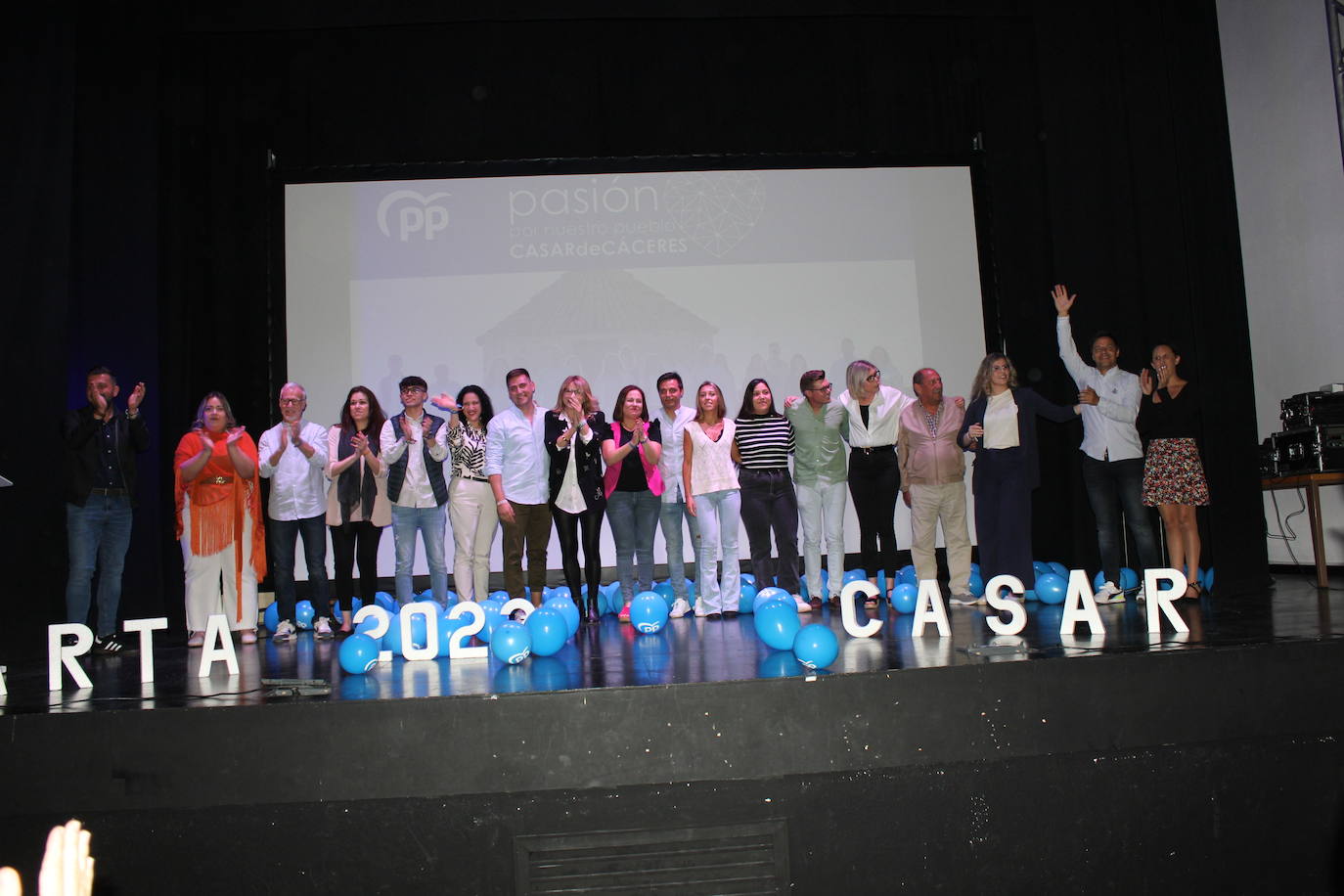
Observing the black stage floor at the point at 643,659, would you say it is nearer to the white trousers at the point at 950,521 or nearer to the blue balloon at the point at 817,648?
the blue balloon at the point at 817,648

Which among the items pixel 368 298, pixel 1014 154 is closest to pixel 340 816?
pixel 368 298

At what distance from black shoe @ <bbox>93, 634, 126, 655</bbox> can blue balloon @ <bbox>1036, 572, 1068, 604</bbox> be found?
4.64 meters

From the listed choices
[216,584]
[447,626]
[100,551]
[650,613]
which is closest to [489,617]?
[447,626]

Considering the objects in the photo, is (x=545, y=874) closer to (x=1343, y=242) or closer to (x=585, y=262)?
(x=585, y=262)

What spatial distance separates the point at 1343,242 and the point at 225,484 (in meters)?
6.88

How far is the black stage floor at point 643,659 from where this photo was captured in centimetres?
275

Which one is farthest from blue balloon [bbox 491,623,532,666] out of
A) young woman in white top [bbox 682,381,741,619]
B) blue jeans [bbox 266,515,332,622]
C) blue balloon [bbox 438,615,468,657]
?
blue jeans [bbox 266,515,332,622]

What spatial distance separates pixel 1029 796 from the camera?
8.37 feet

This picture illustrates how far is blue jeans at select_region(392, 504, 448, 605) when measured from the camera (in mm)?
4922

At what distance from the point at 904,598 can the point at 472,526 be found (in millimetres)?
2280

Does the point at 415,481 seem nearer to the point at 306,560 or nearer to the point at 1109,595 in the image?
the point at 306,560

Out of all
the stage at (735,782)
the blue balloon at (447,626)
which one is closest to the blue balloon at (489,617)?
the blue balloon at (447,626)

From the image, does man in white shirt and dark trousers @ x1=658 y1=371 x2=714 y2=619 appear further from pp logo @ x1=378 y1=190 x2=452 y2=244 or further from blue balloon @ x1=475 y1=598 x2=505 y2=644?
pp logo @ x1=378 y1=190 x2=452 y2=244

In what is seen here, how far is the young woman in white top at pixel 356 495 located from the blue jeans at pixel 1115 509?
12.6ft
